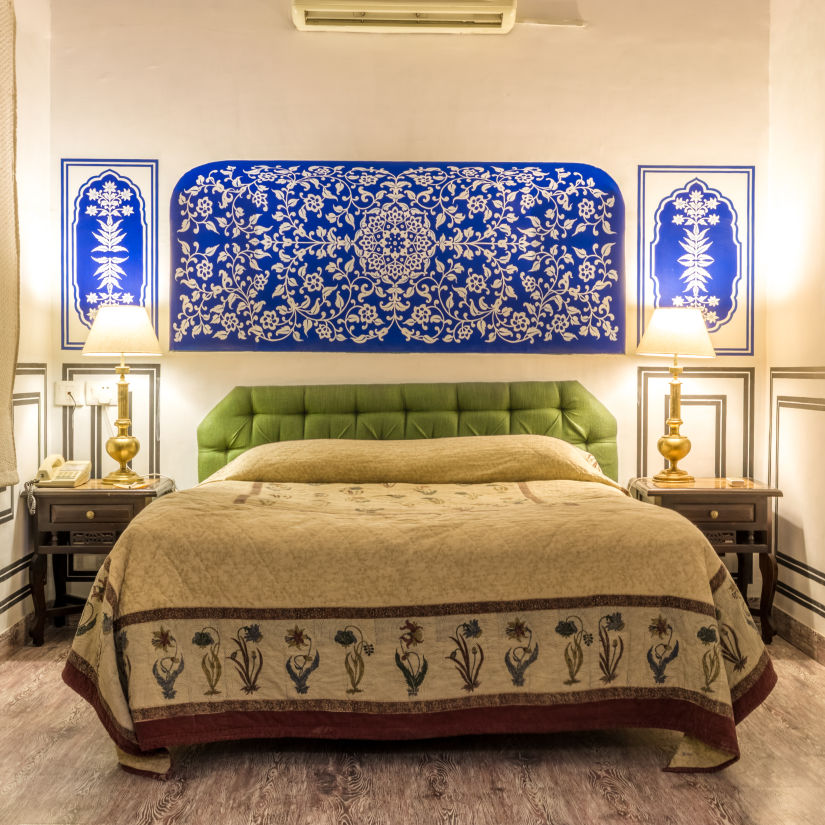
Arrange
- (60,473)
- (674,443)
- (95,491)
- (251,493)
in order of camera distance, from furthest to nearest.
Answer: (674,443), (60,473), (95,491), (251,493)

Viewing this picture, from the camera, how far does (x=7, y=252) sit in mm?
3133

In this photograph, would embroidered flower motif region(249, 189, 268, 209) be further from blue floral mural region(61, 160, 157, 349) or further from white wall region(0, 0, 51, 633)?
Result: white wall region(0, 0, 51, 633)

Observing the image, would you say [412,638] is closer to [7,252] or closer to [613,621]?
[613,621]

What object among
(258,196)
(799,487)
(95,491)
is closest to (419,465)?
(95,491)

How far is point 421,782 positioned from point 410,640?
399mm

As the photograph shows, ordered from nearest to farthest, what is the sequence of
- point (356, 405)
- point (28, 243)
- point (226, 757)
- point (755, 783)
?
point (755, 783), point (226, 757), point (28, 243), point (356, 405)

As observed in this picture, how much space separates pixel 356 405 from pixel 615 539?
1808mm

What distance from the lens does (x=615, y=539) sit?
7.12 ft

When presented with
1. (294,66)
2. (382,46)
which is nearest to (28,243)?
(294,66)

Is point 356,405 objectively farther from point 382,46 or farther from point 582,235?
point 382,46

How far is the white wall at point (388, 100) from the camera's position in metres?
3.71

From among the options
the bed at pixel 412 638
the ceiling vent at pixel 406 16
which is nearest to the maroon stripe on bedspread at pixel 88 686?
the bed at pixel 412 638

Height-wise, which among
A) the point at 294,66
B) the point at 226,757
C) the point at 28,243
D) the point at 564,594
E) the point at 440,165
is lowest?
the point at 226,757

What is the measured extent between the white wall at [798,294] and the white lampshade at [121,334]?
296 centimetres
